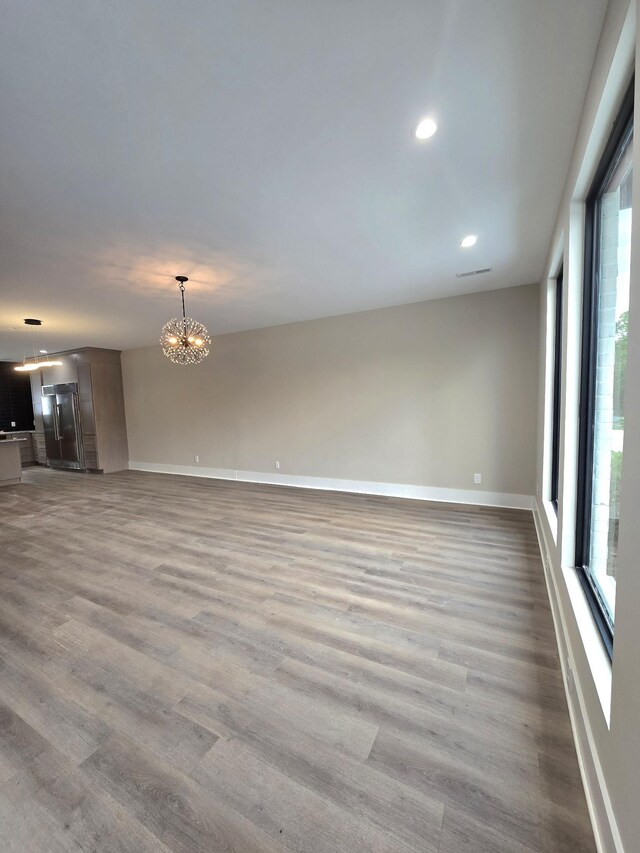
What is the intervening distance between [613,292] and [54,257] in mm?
4058

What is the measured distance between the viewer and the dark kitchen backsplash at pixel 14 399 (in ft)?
29.3

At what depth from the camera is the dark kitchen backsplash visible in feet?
29.3

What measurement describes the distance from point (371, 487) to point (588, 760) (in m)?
4.00

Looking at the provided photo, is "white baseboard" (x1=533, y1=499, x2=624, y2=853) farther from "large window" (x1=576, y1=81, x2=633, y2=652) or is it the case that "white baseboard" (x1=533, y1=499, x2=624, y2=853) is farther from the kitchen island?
the kitchen island

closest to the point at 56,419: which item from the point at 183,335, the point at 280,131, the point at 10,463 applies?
the point at 10,463

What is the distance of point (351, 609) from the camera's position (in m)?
2.29

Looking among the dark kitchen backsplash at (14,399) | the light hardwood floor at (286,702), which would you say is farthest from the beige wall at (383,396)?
the dark kitchen backsplash at (14,399)

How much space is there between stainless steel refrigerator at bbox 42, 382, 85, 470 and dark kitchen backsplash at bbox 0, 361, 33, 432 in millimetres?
1564

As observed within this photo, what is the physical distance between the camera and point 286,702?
1.60 m

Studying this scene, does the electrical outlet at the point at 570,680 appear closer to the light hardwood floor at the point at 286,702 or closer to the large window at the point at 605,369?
the light hardwood floor at the point at 286,702

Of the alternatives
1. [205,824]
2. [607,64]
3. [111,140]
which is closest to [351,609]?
[205,824]

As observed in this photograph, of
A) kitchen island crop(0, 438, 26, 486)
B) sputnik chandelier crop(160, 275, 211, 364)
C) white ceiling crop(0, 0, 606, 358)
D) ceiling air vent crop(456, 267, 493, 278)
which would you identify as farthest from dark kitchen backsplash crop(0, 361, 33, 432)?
ceiling air vent crop(456, 267, 493, 278)

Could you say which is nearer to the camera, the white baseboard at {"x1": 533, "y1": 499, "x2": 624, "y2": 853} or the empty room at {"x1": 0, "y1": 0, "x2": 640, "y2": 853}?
the white baseboard at {"x1": 533, "y1": 499, "x2": 624, "y2": 853}

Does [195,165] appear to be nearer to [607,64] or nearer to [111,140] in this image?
[111,140]
